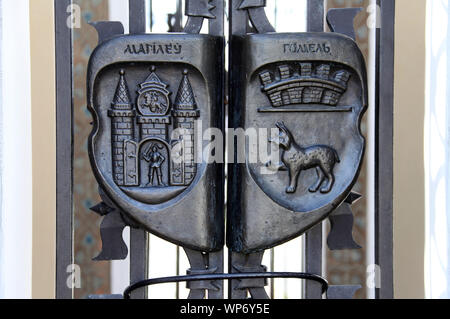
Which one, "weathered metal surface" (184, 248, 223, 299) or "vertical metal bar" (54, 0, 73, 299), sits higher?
"vertical metal bar" (54, 0, 73, 299)

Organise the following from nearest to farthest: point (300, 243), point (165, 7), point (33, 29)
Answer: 1. point (33, 29)
2. point (165, 7)
3. point (300, 243)

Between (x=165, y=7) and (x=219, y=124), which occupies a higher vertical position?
(x=165, y=7)

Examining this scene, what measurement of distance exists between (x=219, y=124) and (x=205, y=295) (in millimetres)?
351

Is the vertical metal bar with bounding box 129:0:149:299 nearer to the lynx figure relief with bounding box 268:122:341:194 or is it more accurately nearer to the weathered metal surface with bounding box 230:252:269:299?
the weathered metal surface with bounding box 230:252:269:299

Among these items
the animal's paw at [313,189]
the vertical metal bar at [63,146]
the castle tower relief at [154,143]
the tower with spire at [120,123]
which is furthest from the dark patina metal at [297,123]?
the vertical metal bar at [63,146]

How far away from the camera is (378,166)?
4.61 ft

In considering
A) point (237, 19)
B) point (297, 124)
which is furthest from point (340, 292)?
point (237, 19)

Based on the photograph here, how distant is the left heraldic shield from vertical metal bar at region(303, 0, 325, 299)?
8.1 inches

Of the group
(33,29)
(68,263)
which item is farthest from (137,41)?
(33,29)

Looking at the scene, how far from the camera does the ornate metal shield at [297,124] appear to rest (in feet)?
4.42

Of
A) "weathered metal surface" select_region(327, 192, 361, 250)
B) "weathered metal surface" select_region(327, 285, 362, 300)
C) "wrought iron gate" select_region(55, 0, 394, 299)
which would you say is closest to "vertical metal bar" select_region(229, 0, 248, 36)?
"wrought iron gate" select_region(55, 0, 394, 299)

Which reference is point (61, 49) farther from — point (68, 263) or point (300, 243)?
point (300, 243)

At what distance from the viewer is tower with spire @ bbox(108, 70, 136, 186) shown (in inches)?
52.7

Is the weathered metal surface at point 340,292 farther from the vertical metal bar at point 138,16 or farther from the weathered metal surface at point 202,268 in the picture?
the vertical metal bar at point 138,16
